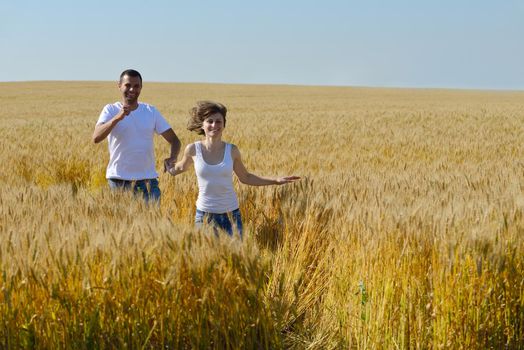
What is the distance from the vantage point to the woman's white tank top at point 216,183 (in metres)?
3.66

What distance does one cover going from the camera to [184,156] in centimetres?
383

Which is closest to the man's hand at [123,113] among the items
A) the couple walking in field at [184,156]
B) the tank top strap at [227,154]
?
the couple walking in field at [184,156]

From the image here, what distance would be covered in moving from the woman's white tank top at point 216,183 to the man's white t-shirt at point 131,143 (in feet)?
3.00

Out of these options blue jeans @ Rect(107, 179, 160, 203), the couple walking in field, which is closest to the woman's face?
the couple walking in field

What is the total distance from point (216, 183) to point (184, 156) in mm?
316

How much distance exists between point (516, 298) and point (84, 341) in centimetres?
204

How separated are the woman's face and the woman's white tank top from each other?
12 cm

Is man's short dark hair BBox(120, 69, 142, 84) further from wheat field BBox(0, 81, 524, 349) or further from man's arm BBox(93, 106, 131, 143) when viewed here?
wheat field BBox(0, 81, 524, 349)

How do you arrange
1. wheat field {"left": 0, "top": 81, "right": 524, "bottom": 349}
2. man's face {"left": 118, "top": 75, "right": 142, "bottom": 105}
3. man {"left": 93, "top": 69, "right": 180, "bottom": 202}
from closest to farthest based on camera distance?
wheat field {"left": 0, "top": 81, "right": 524, "bottom": 349}, man's face {"left": 118, "top": 75, "right": 142, "bottom": 105}, man {"left": 93, "top": 69, "right": 180, "bottom": 202}

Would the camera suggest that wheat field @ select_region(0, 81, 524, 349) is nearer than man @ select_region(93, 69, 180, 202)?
Yes

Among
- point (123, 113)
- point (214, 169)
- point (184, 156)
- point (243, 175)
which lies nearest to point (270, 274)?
point (214, 169)

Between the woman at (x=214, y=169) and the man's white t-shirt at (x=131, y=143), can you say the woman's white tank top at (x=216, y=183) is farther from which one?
the man's white t-shirt at (x=131, y=143)

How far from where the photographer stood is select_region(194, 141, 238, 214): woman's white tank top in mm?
3662

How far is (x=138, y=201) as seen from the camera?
3.58 meters
